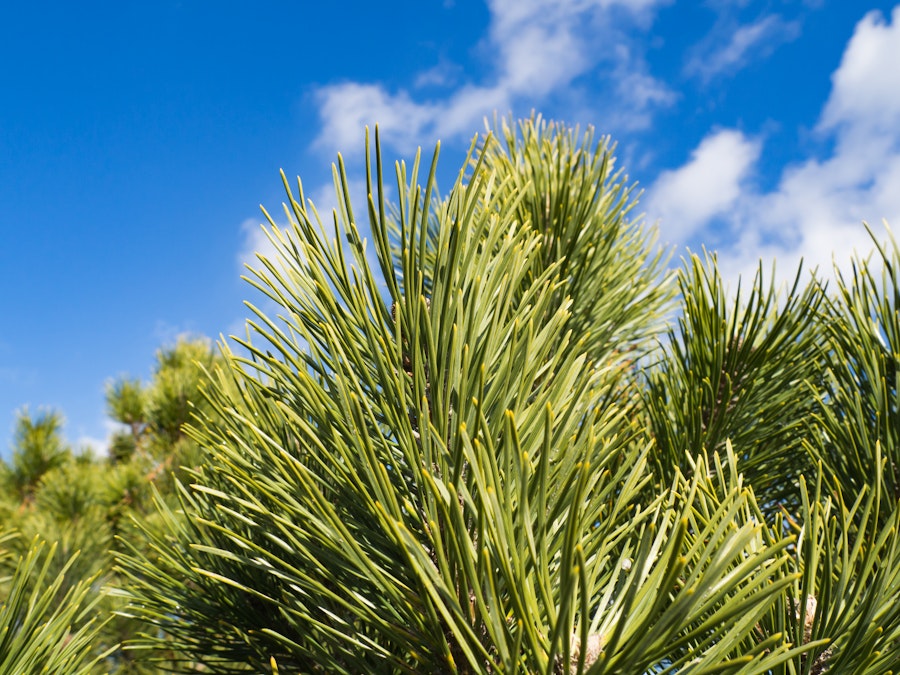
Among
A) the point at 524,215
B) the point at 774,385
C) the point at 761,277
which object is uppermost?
the point at 524,215

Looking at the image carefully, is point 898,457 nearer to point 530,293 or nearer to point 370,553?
point 530,293

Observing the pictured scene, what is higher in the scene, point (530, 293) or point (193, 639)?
point (530, 293)

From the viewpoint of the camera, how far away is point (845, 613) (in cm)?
51

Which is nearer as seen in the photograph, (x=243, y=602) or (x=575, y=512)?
(x=575, y=512)

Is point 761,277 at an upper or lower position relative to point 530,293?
upper

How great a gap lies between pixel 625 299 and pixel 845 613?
2.55 feet

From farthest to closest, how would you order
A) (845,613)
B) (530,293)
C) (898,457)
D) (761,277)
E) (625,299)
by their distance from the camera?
1. (625,299)
2. (761,277)
3. (898,457)
4. (530,293)
5. (845,613)

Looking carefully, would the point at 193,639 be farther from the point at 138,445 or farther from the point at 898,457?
the point at 138,445

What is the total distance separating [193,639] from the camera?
0.89m

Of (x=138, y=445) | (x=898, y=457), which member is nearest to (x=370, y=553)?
(x=898, y=457)

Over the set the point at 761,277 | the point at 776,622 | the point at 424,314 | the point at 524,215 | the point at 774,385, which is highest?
the point at 524,215

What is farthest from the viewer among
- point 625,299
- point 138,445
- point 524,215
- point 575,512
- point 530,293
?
point 138,445

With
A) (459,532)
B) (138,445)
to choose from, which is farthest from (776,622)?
(138,445)

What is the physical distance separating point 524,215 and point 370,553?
727 millimetres
